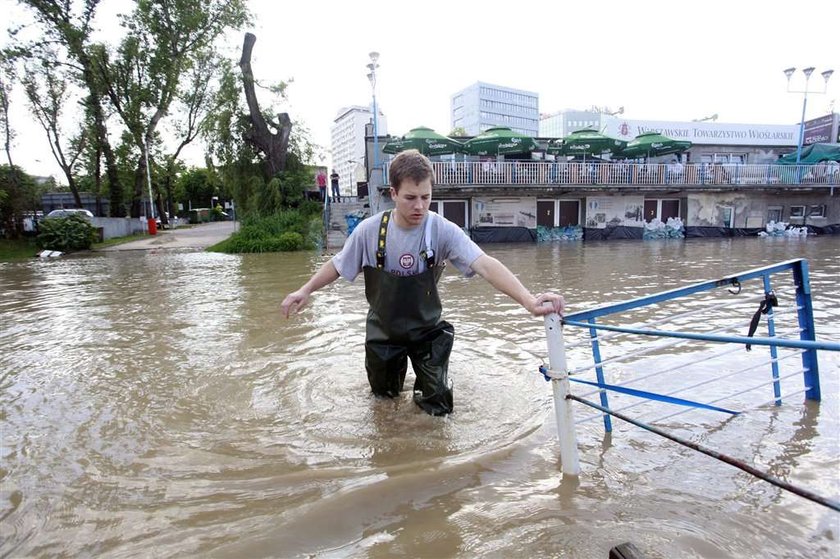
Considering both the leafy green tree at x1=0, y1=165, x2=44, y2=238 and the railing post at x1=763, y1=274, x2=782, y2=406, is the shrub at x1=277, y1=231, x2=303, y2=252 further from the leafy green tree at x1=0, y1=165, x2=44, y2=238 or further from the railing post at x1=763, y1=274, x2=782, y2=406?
the railing post at x1=763, y1=274, x2=782, y2=406

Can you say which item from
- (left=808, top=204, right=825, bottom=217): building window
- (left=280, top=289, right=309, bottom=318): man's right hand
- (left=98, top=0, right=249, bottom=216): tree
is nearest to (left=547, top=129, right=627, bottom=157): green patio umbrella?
(left=808, top=204, right=825, bottom=217): building window

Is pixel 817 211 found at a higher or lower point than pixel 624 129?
lower

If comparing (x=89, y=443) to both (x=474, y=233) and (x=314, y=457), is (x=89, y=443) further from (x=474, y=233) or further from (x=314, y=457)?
(x=474, y=233)

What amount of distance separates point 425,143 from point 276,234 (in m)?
7.37

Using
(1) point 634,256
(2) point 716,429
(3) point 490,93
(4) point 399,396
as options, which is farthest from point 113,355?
(3) point 490,93

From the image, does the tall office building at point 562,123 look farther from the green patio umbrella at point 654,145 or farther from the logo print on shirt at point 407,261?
the logo print on shirt at point 407,261

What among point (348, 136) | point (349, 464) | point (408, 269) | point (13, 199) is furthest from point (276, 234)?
point (348, 136)

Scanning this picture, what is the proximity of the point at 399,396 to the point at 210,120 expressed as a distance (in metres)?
23.8

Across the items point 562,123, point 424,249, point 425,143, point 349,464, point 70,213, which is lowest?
point 349,464

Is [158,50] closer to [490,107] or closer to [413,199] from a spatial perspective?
[413,199]

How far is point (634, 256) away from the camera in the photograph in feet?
49.2

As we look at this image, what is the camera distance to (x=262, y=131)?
2361 cm

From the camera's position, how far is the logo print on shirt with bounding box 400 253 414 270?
298 centimetres

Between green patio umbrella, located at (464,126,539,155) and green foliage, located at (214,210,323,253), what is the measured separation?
764cm
